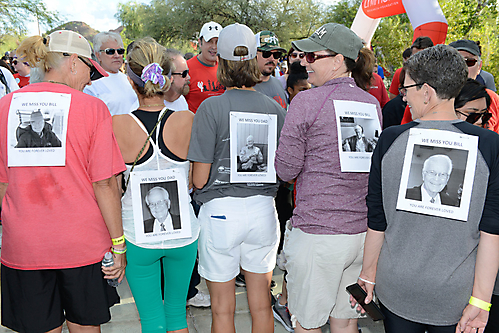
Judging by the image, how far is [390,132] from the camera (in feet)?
5.13

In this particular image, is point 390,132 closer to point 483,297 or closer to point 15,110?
point 483,297

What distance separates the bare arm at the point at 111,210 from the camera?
189 cm

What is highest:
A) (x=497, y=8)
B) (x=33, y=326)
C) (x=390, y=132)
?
(x=497, y=8)

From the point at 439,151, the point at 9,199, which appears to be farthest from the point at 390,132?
the point at 9,199

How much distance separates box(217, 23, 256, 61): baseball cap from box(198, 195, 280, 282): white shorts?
83 centimetres

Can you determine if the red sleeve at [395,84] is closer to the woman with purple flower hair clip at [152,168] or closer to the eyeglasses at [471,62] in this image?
the eyeglasses at [471,62]

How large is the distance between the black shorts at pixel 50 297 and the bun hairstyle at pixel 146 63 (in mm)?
976

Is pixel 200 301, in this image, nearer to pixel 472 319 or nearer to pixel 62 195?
pixel 62 195

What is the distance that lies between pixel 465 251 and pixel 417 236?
0.60ft

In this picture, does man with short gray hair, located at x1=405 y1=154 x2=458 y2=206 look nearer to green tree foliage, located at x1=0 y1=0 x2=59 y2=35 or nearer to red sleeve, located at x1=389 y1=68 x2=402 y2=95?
red sleeve, located at x1=389 y1=68 x2=402 y2=95

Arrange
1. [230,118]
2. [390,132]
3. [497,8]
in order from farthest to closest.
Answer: [497,8]
[230,118]
[390,132]

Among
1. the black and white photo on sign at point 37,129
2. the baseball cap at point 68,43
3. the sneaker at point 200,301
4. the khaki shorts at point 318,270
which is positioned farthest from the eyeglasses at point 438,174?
the sneaker at point 200,301

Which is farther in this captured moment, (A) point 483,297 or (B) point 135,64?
(B) point 135,64

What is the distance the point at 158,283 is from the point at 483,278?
1624 mm
